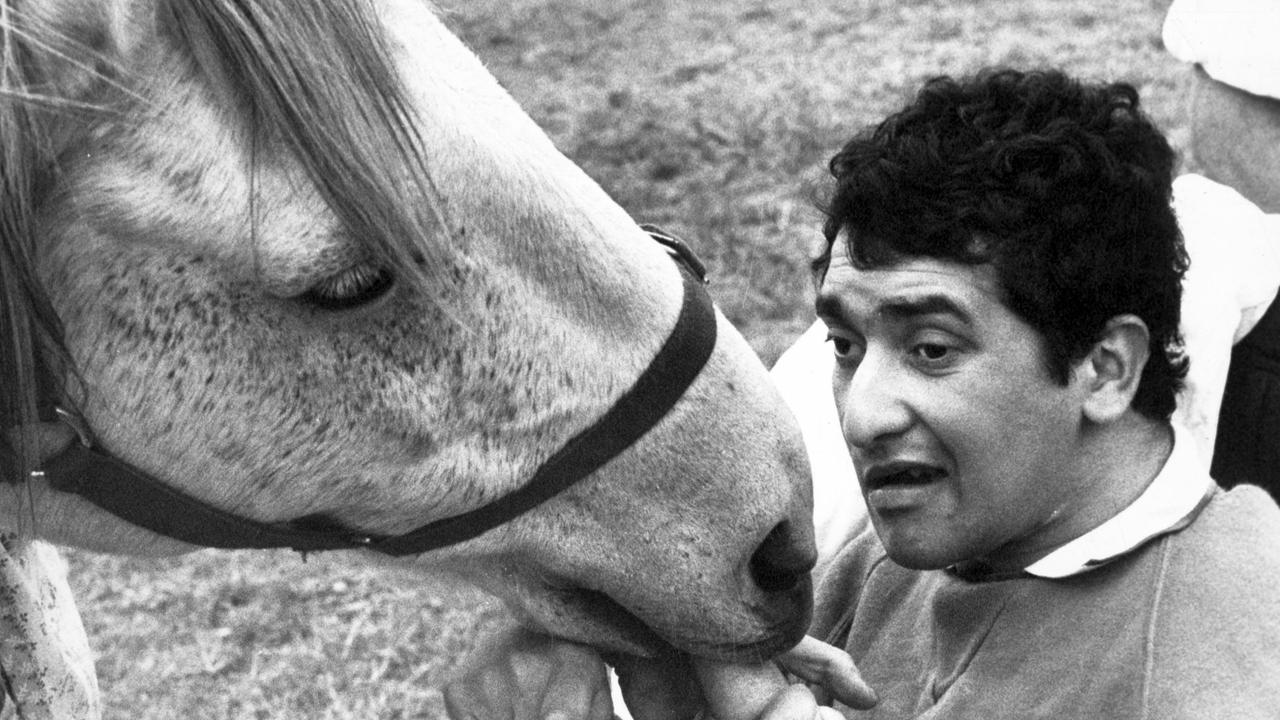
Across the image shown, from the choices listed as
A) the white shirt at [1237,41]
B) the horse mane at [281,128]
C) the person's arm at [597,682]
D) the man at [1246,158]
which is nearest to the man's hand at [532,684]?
the person's arm at [597,682]

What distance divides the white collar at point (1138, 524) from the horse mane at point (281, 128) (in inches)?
28.8

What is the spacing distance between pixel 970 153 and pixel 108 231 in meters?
0.88

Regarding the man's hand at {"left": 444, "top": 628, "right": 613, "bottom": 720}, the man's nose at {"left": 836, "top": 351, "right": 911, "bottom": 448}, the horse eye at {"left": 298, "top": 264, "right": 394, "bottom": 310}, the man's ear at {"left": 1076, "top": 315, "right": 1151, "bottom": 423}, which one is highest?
the horse eye at {"left": 298, "top": 264, "right": 394, "bottom": 310}

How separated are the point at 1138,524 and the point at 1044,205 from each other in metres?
0.35

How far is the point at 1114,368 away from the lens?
1.78 m

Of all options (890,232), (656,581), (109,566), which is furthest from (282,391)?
(109,566)

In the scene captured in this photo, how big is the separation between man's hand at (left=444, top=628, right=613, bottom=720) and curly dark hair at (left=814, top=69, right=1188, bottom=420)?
1.76ft

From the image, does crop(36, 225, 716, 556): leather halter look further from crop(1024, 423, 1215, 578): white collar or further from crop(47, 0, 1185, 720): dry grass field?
crop(1024, 423, 1215, 578): white collar

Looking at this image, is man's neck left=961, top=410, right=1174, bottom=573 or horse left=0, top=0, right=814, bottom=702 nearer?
horse left=0, top=0, right=814, bottom=702

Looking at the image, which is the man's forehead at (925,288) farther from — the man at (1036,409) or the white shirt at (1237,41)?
the white shirt at (1237,41)

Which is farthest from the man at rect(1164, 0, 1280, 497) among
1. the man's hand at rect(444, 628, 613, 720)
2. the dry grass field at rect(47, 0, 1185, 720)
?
the man's hand at rect(444, 628, 613, 720)

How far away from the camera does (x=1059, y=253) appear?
5.65 feet

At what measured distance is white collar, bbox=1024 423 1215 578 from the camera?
1724 mm

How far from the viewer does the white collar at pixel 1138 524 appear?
172cm
